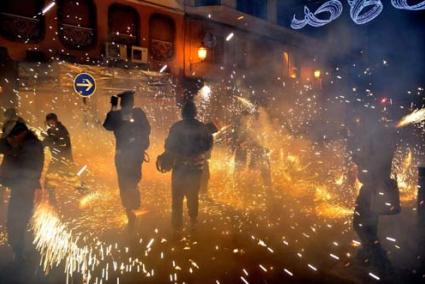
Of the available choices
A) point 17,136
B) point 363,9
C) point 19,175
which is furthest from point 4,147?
point 363,9

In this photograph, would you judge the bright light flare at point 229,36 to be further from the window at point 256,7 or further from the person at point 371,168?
the person at point 371,168

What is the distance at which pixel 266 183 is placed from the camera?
8.11m

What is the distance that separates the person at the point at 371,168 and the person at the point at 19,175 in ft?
13.2

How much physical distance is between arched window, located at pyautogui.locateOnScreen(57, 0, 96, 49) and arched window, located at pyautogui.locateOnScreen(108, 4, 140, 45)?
70cm

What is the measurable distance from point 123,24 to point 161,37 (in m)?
1.66

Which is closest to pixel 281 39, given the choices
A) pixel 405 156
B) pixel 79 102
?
pixel 405 156

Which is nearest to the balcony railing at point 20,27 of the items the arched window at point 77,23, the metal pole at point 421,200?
the arched window at point 77,23

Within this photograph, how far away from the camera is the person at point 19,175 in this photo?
4.23 metres

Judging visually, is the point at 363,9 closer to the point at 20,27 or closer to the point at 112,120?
the point at 20,27

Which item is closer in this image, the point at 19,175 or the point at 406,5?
the point at 19,175

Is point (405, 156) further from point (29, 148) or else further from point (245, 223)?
point (29, 148)

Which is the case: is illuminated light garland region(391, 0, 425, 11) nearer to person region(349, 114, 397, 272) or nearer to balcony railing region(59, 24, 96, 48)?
person region(349, 114, 397, 272)

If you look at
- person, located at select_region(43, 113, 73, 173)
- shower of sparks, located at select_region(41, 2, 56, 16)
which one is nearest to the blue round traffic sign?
shower of sparks, located at select_region(41, 2, 56, 16)

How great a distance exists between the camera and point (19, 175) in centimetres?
424
